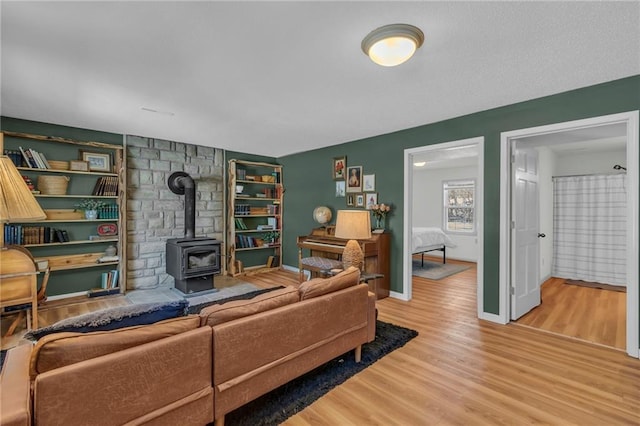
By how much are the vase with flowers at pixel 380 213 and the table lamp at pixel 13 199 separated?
364cm

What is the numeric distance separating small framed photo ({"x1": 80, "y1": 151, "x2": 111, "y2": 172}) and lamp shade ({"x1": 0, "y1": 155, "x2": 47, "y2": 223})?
3.07 metres

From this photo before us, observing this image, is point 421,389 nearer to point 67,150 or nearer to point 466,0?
point 466,0

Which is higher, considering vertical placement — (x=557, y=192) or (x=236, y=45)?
(x=236, y=45)

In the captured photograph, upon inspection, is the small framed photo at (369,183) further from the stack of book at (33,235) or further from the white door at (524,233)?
the stack of book at (33,235)

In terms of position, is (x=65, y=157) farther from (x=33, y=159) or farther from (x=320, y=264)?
(x=320, y=264)

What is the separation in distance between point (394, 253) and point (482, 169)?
5.35 feet

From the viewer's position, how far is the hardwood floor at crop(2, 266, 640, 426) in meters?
1.78

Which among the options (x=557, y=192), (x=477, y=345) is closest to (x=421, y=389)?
(x=477, y=345)

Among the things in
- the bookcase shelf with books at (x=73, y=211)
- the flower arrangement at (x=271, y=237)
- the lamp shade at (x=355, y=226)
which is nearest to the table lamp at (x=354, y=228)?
the lamp shade at (x=355, y=226)

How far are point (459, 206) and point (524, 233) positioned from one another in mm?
4137

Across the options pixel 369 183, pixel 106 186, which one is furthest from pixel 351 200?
pixel 106 186

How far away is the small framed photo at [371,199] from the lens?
449 cm

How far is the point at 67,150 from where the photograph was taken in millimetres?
4004

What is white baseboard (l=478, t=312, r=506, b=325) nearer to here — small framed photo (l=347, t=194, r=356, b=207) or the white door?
the white door
